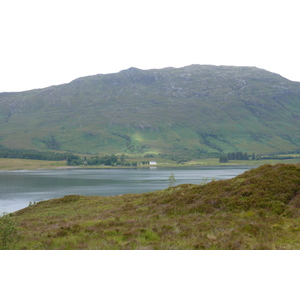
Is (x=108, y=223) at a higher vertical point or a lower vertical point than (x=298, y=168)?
lower

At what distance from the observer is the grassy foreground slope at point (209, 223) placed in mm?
17438

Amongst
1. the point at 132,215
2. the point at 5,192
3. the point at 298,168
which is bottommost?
the point at 5,192

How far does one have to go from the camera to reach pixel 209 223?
21953 mm

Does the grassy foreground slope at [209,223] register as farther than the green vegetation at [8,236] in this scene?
No

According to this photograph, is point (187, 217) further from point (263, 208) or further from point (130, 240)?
point (130, 240)

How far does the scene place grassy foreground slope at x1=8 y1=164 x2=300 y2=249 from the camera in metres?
17.4

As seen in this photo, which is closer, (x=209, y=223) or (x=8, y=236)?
(x=8, y=236)

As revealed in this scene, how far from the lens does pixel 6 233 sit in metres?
18.9

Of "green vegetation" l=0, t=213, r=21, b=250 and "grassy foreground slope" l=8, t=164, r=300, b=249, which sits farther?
"green vegetation" l=0, t=213, r=21, b=250

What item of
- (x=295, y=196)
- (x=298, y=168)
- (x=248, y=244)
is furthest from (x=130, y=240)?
(x=298, y=168)

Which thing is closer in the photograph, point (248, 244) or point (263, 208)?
point (248, 244)

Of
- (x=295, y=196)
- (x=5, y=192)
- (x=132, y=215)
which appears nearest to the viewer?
(x=295, y=196)
